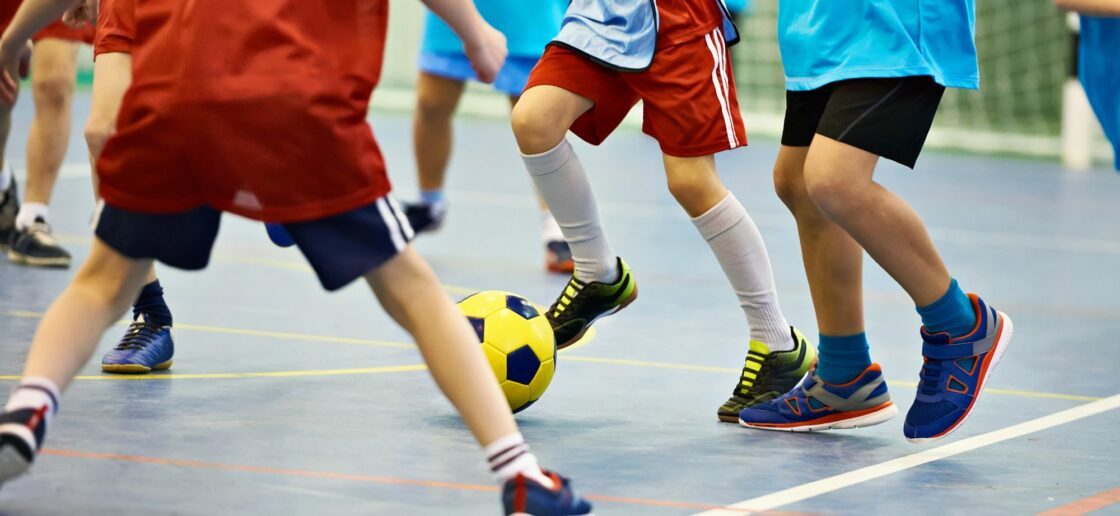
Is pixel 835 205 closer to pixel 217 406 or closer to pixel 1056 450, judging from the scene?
pixel 1056 450

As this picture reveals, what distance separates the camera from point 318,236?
252 cm

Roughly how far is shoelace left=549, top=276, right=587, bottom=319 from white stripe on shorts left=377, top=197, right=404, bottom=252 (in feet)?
4.82

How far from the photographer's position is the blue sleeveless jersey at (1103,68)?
135 inches

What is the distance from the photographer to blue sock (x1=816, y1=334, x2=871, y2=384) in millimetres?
3602

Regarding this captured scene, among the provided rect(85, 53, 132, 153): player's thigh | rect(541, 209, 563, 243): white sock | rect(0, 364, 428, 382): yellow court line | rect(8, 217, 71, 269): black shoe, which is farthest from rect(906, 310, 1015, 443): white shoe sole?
rect(8, 217, 71, 269): black shoe

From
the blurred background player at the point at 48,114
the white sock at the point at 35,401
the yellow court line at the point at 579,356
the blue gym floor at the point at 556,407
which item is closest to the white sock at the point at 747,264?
the blue gym floor at the point at 556,407

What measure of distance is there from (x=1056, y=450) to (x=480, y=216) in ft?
14.6

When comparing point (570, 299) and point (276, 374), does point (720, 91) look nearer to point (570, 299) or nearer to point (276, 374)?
point (570, 299)

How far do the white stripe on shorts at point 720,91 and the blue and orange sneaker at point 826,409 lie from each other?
59cm

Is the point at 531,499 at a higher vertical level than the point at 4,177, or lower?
higher

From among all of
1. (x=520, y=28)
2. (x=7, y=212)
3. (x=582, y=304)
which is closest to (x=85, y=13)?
(x=582, y=304)

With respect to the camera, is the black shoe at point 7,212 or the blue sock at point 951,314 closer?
the blue sock at point 951,314

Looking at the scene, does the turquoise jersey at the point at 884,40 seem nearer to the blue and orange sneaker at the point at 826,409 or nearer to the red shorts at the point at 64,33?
the blue and orange sneaker at the point at 826,409

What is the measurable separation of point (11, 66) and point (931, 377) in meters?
2.05
